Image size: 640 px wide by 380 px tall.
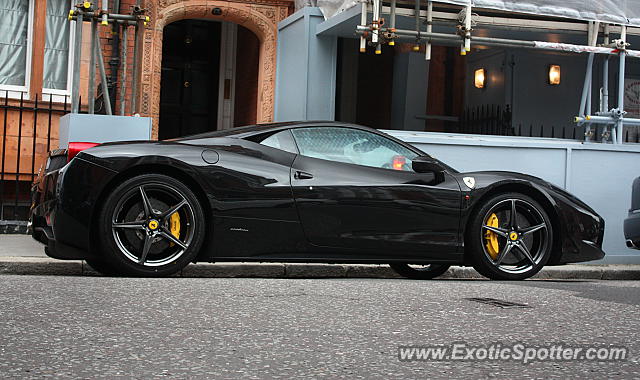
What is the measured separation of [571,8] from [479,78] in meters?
4.96

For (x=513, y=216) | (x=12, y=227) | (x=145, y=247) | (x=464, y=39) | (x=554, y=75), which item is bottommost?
(x=12, y=227)

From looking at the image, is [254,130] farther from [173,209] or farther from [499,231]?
[499,231]

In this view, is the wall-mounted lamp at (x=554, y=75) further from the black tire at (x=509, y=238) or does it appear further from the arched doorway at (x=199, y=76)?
the black tire at (x=509, y=238)

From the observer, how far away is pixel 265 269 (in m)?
9.27

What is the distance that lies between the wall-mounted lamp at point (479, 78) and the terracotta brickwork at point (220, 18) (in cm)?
434

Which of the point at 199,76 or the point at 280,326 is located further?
the point at 199,76

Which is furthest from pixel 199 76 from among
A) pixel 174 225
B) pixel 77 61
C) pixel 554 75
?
pixel 174 225

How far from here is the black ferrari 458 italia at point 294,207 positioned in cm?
730

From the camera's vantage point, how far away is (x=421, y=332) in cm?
497

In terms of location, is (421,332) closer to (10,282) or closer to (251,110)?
(10,282)

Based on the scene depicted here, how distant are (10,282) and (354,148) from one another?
Result: 9.66 feet

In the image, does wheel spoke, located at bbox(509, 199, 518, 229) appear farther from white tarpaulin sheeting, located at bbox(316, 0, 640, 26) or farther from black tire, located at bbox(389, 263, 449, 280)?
white tarpaulin sheeting, located at bbox(316, 0, 640, 26)

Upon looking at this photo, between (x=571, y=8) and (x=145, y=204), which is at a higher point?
(x=571, y=8)

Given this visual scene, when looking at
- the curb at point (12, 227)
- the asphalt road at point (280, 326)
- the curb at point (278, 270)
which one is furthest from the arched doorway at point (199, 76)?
the asphalt road at point (280, 326)
